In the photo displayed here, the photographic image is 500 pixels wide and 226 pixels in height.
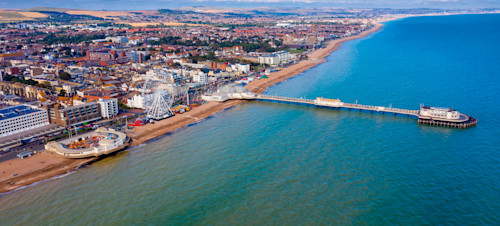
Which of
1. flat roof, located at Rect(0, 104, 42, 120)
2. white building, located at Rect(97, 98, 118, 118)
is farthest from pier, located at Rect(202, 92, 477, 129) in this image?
flat roof, located at Rect(0, 104, 42, 120)

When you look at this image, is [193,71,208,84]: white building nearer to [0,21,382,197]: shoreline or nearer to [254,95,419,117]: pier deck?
[0,21,382,197]: shoreline

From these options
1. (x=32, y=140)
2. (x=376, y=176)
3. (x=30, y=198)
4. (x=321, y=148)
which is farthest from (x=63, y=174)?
(x=376, y=176)

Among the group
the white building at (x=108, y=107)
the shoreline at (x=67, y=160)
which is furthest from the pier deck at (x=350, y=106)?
the white building at (x=108, y=107)

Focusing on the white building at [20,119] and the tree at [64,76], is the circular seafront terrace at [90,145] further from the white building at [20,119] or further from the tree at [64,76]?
the tree at [64,76]

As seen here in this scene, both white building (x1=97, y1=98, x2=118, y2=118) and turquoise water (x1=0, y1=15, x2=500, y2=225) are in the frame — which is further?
white building (x1=97, y1=98, x2=118, y2=118)

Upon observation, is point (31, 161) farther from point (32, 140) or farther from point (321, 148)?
point (321, 148)

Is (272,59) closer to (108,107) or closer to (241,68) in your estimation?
(241,68)

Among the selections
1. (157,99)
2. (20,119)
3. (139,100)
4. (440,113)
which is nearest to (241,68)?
(139,100)
